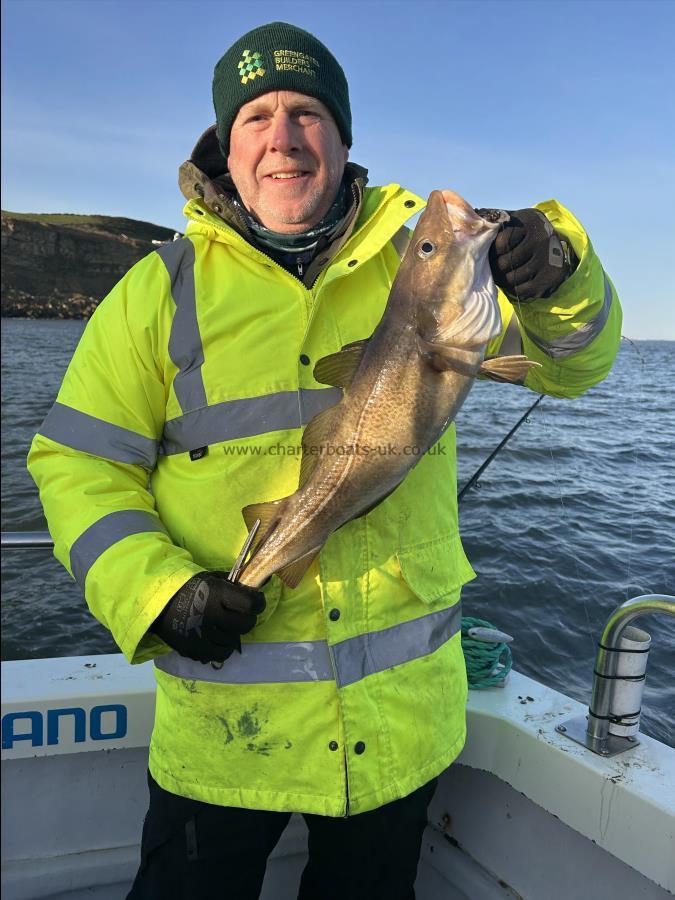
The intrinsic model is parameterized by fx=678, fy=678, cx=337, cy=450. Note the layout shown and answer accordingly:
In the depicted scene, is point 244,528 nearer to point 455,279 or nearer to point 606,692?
point 455,279

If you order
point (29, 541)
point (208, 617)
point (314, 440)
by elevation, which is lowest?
point (29, 541)

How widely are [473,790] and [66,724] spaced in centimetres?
186

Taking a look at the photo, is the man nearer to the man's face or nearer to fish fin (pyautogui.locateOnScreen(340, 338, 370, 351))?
the man's face

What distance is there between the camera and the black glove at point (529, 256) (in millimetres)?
2168

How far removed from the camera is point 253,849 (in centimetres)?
230

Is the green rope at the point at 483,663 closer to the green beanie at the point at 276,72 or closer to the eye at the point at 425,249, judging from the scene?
the eye at the point at 425,249

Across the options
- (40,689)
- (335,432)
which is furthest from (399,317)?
(40,689)

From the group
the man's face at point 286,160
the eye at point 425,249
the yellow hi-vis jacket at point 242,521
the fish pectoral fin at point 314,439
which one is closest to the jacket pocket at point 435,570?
the yellow hi-vis jacket at point 242,521

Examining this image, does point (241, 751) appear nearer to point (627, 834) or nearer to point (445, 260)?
point (627, 834)

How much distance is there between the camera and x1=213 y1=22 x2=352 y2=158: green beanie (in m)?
2.52

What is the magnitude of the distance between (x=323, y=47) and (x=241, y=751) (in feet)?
8.68

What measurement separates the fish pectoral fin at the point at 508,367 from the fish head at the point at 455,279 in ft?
0.28

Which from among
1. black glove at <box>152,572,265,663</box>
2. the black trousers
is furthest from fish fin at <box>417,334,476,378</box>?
the black trousers

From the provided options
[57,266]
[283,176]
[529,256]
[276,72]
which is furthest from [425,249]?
[57,266]
